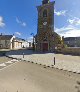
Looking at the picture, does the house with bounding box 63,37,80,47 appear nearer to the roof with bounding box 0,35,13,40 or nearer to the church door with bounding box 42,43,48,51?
the roof with bounding box 0,35,13,40

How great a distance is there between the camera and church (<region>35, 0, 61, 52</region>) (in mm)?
41125

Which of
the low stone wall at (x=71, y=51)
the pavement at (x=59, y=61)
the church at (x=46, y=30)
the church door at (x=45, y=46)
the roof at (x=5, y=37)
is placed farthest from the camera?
the roof at (x=5, y=37)

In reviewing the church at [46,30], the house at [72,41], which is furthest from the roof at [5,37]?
the house at [72,41]

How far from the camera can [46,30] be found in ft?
139

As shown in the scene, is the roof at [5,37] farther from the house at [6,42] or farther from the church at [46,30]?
the church at [46,30]

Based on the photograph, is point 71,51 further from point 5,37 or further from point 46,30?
point 5,37

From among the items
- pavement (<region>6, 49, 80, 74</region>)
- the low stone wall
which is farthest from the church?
pavement (<region>6, 49, 80, 74</region>)

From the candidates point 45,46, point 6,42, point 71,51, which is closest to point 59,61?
point 71,51

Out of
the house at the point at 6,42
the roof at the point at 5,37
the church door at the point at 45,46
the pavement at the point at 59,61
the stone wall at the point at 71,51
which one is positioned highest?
the roof at the point at 5,37

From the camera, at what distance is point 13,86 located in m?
8.70

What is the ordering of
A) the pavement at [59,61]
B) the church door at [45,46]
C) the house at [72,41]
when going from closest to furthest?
the pavement at [59,61] < the church door at [45,46] < the house at [72,41]

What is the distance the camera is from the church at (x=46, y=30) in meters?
41.1

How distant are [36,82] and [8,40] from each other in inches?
2396

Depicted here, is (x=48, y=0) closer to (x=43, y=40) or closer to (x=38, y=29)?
(x=38, y=29)
